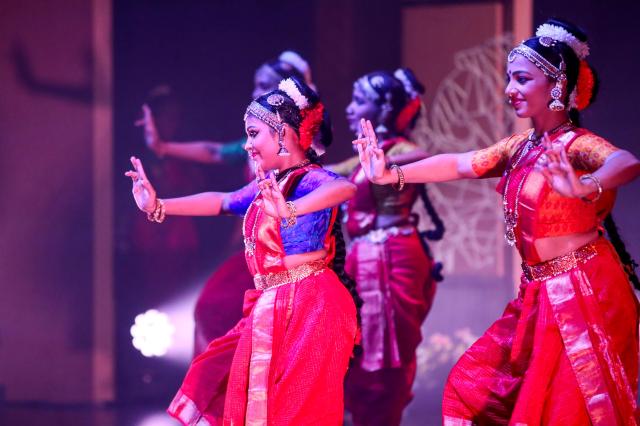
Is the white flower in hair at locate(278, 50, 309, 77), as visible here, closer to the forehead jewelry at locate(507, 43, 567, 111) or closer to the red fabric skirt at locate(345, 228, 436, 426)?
the red fabric skirt at locate(345, 228, 436, 426)

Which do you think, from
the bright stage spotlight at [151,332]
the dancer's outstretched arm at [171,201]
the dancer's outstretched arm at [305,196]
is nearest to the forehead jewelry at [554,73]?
the dancer's outstretched arm at [305,196]

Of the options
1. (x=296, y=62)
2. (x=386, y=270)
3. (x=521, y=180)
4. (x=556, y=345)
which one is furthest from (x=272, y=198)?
(x=296, y=62)

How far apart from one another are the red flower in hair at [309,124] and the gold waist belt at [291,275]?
0.48 meters

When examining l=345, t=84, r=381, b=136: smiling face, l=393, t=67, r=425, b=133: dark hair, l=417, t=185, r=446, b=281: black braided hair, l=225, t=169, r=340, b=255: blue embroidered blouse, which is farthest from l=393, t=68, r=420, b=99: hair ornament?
l=225, t=169, r=340, b=255: blue embroidered blouse

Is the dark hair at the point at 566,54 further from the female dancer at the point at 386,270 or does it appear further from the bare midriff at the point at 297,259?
the female dancer at the point at 386,270

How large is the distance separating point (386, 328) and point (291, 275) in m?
1.23

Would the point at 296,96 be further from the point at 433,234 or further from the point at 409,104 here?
the point at 433,234

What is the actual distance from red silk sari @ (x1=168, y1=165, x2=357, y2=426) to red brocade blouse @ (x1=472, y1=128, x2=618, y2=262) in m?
0.74

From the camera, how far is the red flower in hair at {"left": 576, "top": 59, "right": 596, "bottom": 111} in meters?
3.58

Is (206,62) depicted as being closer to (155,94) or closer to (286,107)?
(155,94)

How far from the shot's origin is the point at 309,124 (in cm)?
404

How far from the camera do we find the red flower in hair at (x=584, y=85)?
11.7 ft

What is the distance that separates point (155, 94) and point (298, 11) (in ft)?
3.36

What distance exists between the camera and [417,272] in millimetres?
5023
